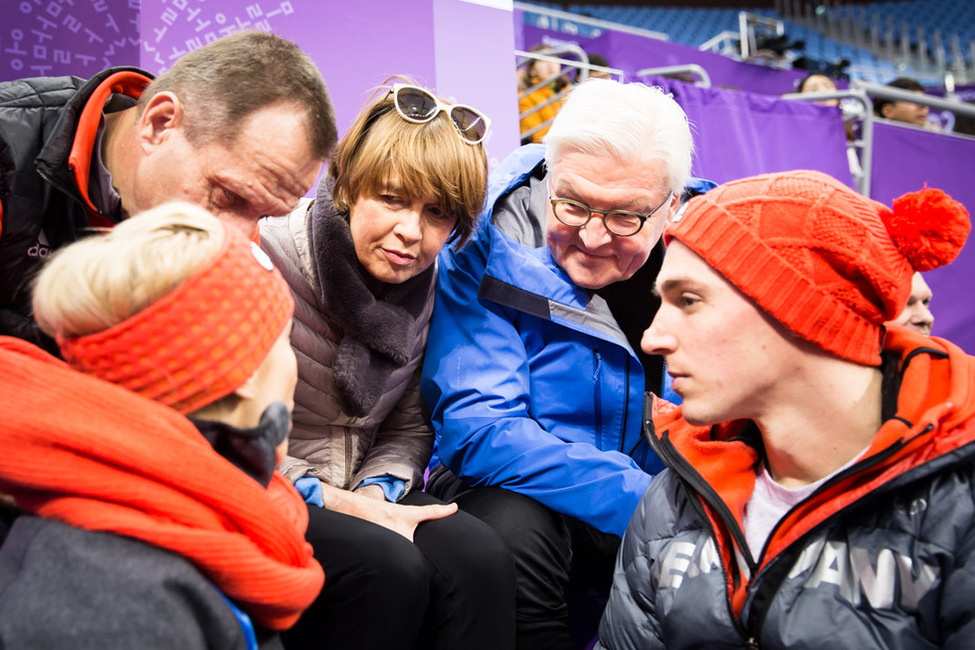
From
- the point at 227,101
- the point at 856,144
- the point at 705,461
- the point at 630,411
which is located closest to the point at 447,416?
the point at 630,411

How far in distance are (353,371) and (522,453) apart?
0.43 metres

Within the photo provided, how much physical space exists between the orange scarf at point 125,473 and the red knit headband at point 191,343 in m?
0.03

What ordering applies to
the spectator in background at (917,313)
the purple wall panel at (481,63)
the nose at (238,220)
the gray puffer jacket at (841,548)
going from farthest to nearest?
the purple wall panel at (481,63), the spectator in background at (917,313), the nose at (238,220), the gray puffer jacket at (841,548)

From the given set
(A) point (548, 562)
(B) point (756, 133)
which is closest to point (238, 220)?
(A) point (548, 562)

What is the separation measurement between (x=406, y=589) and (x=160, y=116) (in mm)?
1041

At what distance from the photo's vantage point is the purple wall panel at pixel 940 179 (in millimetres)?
4648

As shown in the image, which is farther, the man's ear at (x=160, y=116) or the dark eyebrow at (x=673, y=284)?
the man's ear at (x=160, y=116)

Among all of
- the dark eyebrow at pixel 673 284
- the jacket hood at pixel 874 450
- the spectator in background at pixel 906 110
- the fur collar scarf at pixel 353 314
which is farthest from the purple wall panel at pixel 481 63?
the spectator in background at pixel 906 110

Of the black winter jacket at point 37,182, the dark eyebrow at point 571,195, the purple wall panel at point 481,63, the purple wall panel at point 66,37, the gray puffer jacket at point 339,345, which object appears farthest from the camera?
the purple wall panel at point 481,63

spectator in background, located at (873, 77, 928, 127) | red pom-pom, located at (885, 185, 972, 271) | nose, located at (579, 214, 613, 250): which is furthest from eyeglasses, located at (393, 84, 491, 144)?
spectator in background, located at (873, 77, 928, 127)

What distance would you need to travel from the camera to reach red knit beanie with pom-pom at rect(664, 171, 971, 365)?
1258 millimetres

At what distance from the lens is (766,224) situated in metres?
1.31

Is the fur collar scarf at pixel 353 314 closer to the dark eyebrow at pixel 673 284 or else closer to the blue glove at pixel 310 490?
the blue glove at pixel 310 490

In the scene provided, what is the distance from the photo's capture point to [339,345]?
188cm
